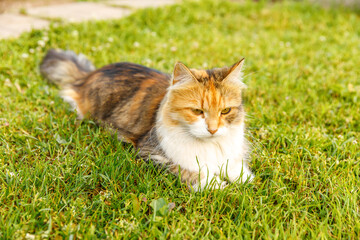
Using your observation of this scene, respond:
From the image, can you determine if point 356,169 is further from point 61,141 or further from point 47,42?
point 47,42

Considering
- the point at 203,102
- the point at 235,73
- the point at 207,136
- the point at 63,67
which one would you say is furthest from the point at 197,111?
the point at 63,67

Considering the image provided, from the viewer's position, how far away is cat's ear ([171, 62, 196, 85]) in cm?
250

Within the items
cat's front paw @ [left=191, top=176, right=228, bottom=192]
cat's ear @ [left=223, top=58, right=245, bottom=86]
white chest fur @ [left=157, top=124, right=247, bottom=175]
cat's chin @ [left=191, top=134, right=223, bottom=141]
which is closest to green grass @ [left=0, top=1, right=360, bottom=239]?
cat's front paw @ [left=191, top=176, right=228, bottom=192]

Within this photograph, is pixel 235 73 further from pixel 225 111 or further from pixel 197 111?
pixel 197 111

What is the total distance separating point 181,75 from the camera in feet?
8.37

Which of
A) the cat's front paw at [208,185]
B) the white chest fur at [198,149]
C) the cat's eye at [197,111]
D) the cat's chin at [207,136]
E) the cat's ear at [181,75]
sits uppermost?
the cat's ear at [181,75]

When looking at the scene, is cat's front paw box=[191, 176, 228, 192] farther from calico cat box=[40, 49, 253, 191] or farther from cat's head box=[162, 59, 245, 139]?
cat's head box=[162, 59, 245, 139]

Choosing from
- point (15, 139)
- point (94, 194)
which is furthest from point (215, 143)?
point (15, 139)

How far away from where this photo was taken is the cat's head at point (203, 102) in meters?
2.44

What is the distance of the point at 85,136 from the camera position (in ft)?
9.63

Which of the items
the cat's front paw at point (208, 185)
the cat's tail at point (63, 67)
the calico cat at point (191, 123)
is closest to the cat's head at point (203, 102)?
the calico cat at point (191, 123)

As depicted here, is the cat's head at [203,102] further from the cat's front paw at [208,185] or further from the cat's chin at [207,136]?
the cat's front paw at [208,185]

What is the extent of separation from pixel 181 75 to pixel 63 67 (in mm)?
2044

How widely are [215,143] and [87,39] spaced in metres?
3.51
